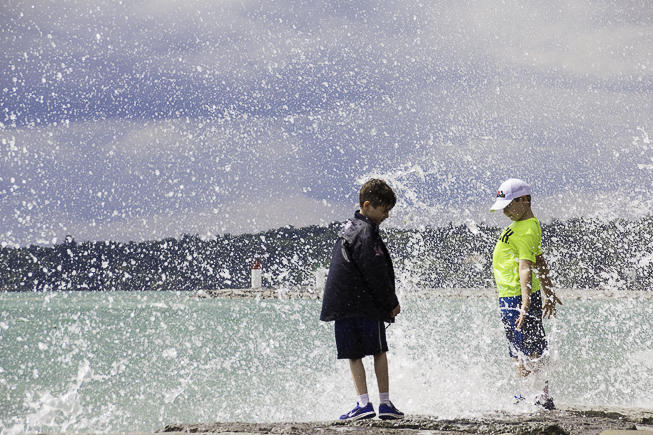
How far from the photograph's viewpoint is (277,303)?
31.8 meters

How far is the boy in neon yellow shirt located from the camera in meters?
4.76

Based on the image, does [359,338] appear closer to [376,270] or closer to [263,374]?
[376,270]

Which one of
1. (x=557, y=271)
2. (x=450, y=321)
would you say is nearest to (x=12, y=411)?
(x=450, y=321)

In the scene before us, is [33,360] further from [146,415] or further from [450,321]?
[450,321]

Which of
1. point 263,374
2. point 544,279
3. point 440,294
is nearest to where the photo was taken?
point 544,279

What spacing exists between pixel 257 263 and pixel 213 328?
20198 millimetres

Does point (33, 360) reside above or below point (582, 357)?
above

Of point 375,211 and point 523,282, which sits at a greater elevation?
point 375,211

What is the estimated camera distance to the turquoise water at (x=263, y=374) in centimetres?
611

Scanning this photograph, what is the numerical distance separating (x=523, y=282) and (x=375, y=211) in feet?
4.35

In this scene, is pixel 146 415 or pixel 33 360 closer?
pixel 146 415

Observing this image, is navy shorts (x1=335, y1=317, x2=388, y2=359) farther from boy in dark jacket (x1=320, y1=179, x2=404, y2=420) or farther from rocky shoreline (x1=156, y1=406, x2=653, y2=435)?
rocky shoreline (x1=156, y1=406, x2=653, y2=435)

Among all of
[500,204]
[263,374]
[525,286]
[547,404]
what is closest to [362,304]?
[525,286]

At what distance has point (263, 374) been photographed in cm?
920
